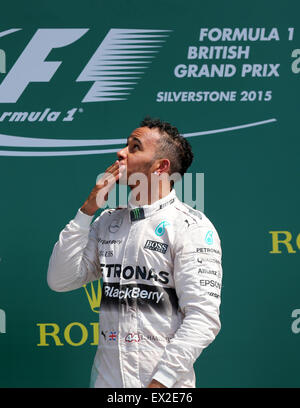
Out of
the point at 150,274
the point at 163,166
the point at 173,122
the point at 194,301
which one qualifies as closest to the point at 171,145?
the point at 163,166

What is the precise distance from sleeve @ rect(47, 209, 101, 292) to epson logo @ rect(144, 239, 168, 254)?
0.22 meters

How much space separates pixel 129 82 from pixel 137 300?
4.82 feet

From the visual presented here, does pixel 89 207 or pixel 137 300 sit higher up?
pixel 89 207

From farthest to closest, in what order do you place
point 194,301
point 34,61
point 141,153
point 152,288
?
point 34,61
point 141,153
point 152,288
point 194,301

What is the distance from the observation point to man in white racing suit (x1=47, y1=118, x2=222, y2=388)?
1.92 metres

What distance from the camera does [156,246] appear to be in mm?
2070

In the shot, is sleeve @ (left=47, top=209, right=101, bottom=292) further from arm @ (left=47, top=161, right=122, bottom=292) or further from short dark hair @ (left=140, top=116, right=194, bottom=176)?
short dark hair @ (left=140, top=116, right=194, bottom=176)

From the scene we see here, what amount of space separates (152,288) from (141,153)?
1.66ft

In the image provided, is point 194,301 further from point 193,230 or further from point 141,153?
point 141,153

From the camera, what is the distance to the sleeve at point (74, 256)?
6.89ft

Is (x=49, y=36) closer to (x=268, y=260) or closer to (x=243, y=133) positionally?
(x=243, y=133)

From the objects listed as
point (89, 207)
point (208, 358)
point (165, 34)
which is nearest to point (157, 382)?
point (89, 207)

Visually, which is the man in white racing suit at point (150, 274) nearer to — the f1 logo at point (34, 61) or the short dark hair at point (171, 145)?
the short dark hair at point (171, 145)

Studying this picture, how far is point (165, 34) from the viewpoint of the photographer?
3127mm
